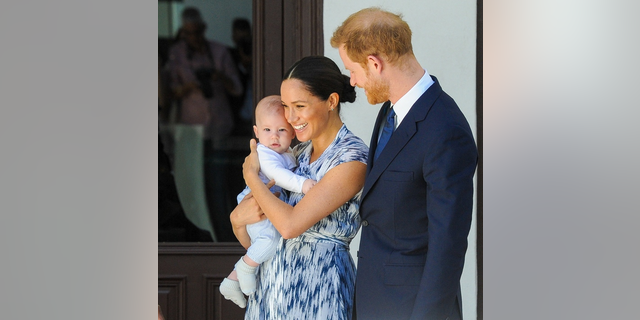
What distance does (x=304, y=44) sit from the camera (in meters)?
3.61

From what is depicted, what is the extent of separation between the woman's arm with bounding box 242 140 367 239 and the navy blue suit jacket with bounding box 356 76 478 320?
0.35 feet

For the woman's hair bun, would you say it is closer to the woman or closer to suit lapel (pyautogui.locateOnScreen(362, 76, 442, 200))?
the woman

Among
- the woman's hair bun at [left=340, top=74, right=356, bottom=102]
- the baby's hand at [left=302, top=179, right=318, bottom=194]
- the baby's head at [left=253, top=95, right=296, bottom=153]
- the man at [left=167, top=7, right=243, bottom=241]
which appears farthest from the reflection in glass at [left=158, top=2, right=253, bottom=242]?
the baby's hand at [left=302, top=179, right=318, bottom=194]

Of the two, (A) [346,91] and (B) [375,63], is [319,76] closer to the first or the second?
(A) [346,91]

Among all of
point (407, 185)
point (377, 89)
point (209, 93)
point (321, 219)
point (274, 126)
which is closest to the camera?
point (407, 185)

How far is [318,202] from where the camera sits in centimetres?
195

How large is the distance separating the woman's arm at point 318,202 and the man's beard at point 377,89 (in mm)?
243

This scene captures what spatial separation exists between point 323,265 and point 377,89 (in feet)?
2.06

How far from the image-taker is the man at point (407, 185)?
1668mm

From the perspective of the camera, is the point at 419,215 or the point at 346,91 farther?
the point at 346,91

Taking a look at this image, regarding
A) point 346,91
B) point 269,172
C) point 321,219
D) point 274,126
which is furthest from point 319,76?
point 321,219

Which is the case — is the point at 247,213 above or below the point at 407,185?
below
